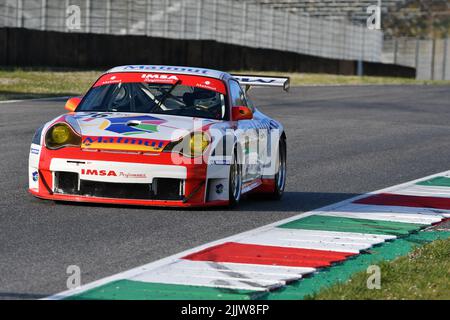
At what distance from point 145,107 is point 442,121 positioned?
15108 millimetres

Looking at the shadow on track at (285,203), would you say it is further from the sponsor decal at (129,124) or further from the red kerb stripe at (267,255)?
the red kerb stripe at (267,255)

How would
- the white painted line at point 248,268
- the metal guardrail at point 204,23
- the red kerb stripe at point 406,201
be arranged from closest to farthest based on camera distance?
1. the white painted line at point 248,268
2. the red kerb stripe at point 406,201
3. the metal guardrail at point 204,23

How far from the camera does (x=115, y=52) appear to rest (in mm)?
32844

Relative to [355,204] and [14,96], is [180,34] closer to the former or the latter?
[14,96]

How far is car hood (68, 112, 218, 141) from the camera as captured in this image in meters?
9.66

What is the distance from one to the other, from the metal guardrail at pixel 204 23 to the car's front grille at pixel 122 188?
2184 centimetres

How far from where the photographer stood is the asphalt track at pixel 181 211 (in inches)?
286

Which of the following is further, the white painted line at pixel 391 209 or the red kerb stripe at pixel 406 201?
the red kerb stripe at pixel 406 201

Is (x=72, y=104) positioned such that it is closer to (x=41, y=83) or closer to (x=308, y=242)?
(x=308, y=242)

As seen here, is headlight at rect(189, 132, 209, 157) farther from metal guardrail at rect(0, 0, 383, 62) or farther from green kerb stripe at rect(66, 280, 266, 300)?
metal guardrail at rect(0, 0, 383, 62)

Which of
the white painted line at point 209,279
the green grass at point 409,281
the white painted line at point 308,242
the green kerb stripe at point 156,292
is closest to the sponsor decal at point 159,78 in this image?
the white painted line at point 308,242

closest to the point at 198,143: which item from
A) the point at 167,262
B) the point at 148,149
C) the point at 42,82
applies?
the point at 148,149

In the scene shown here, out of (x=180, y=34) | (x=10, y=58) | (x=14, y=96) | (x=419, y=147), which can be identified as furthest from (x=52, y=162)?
(x=180, y=34)

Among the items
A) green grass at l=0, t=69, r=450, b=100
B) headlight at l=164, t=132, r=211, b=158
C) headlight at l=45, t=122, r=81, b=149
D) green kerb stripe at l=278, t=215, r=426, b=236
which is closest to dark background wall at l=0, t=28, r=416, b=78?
green grass at l=0, t=69, r=450, b=100
